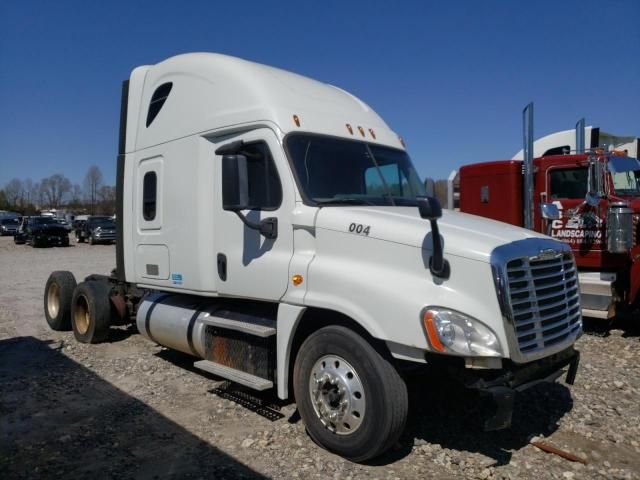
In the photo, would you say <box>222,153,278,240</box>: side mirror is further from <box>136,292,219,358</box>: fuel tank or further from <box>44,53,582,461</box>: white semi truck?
<box>136,292,219,358</box>: fuel tank

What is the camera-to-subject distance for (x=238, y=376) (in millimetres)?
4965

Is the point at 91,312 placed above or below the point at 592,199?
below

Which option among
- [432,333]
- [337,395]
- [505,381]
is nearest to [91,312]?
[337,395]

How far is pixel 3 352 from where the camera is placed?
289 inches

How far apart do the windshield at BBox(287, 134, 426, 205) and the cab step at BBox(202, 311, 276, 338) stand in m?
1.23

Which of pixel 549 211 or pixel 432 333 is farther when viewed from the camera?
pixel 549 211

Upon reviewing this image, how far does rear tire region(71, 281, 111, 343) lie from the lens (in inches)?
→ 297

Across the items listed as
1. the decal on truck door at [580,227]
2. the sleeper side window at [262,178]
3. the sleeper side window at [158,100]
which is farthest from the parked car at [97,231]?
the sleeper side window at [262,178]

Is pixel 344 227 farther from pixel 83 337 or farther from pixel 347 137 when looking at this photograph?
pixel 83 337

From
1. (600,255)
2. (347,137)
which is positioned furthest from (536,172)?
(347,137)

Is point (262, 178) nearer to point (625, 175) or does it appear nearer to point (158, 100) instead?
point (158, 100)

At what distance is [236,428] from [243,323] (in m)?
0.92

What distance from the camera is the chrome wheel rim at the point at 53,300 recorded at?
862 cm

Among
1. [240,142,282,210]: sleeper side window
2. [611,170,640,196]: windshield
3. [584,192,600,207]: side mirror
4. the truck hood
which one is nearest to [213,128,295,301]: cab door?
[240,142,282,210]: sleeper side window
